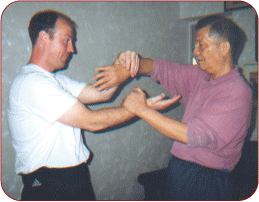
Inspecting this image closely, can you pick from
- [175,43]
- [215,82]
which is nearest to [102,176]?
[215,82]

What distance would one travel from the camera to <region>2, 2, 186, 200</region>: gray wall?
124 cm

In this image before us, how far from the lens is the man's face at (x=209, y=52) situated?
1.13 meters

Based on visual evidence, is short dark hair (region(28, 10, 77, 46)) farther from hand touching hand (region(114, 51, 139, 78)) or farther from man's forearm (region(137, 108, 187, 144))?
man's forearm (region(137, 108, 187, 144))

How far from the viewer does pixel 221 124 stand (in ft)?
3.15

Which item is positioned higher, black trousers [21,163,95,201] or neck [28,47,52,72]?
neck [28,47,52,72]

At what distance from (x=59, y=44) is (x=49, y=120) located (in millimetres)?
484

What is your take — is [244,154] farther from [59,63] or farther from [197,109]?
[59,63]

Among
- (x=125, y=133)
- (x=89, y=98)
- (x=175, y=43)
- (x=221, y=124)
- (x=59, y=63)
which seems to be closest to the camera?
(x=221, y=124)

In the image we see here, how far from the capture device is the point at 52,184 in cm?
110

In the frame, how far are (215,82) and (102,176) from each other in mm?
1263

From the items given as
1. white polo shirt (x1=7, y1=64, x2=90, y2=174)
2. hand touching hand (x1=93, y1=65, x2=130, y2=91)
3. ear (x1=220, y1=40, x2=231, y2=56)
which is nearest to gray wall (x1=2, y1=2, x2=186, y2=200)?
white polo shirt (x1=7, y1=64, x2=90, y2=174)

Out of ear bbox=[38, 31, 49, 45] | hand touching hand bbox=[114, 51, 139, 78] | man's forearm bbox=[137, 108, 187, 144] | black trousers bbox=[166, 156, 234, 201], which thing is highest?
ear bbox=[38, 31, 49, 45]

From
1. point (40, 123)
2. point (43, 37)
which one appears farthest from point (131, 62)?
point (40, 123)

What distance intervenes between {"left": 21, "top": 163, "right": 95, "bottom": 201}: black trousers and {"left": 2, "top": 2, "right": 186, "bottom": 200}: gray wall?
27cm
